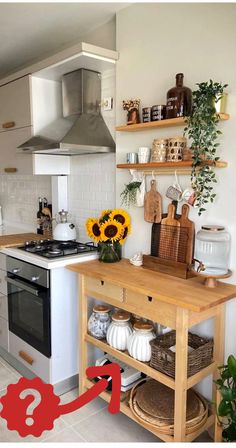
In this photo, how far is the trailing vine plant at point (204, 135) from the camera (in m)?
1.65

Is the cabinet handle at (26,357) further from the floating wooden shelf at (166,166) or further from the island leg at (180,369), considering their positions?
the floating wooden shelf at (166,166)

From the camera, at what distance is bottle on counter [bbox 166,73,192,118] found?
1.84 m

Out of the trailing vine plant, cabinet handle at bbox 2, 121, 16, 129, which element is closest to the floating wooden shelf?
the trailing vine plant

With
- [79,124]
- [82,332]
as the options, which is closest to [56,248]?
[82,332]

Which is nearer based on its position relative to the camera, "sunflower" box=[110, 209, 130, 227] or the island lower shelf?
the island lower shelf

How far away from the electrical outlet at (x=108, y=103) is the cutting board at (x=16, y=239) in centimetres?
121

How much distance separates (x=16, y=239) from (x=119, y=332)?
143 centimetres

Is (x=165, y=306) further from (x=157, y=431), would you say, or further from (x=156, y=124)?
(x=156, y=124)

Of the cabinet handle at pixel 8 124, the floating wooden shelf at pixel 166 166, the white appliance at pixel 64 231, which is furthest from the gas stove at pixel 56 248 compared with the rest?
the cabinet handle at pixel 8 124

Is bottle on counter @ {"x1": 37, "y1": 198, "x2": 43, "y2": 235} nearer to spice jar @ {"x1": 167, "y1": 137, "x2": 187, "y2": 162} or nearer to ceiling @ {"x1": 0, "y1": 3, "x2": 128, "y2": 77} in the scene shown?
ceiling @ {"x1": 0, "y1": 3, "x2": 128, "y2": 77}

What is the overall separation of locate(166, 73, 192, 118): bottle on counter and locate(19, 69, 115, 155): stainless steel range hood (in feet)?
2.10

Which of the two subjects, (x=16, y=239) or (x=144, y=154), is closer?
(x=144, y=154)

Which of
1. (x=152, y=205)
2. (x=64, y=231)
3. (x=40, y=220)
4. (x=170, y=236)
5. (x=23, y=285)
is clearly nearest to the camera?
(x=170, y=236)

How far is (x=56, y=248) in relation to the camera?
2.51 meters
